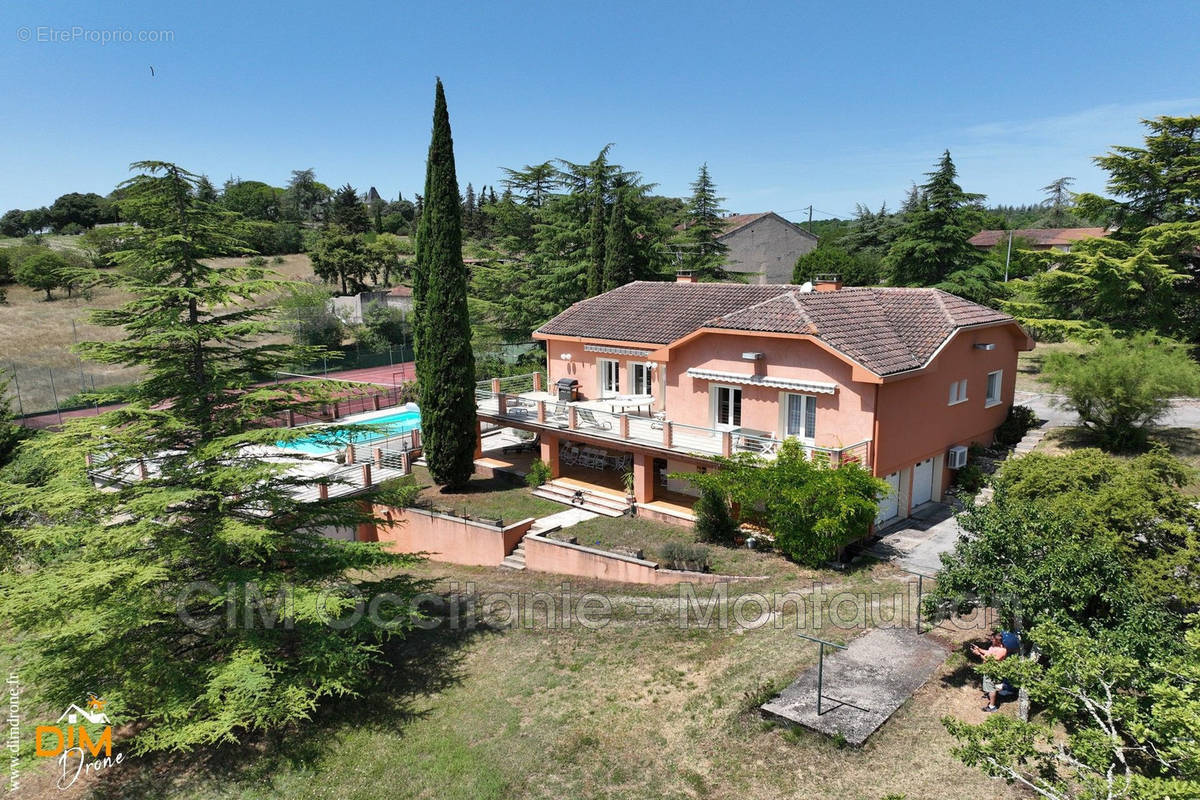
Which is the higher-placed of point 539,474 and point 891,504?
point 891,504

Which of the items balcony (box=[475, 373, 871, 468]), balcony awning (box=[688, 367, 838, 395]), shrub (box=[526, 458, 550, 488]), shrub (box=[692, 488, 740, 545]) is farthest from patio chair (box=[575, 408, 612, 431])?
shrub (box=[692, 488, 740, 545])

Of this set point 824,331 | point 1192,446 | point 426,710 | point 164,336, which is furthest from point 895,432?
point 164,336

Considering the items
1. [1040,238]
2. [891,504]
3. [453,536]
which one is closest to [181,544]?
[453,536]

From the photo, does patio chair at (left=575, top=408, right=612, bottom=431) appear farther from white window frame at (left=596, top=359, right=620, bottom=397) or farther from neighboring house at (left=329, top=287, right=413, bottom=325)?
neighboring house at (left=329, top=287, right=413, bottom=325)

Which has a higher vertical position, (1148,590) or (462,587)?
(1148,590)

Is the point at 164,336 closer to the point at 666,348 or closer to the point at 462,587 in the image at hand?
the point at 462,587

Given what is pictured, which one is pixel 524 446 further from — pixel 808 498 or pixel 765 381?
pixel 808 498

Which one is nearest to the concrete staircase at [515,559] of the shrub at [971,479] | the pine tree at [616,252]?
the shrub at [971,479]
